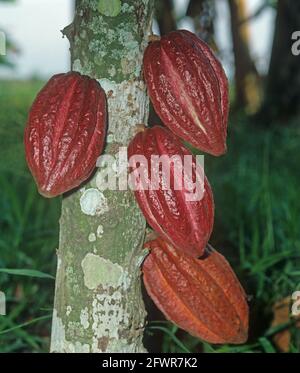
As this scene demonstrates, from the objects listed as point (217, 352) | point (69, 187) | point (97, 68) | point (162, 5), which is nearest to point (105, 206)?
point (69, 187)

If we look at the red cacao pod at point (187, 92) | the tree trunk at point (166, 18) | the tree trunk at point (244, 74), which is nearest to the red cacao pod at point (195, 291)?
the red cacao pod at point (187, 92)

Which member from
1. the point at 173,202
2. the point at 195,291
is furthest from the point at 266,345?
the point at 173,202

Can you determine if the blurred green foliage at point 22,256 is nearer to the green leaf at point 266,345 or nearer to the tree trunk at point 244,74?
the green leaf at point 266,345

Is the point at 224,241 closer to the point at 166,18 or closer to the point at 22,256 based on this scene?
the point at 22,256

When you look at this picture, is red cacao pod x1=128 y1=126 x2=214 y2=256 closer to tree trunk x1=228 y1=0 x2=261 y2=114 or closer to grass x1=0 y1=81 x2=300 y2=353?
grass x1=0 y1=81 x2=300 y2=353

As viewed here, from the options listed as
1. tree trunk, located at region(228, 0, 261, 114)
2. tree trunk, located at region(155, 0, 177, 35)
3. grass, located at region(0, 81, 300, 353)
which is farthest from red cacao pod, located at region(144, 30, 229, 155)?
tree trunk, located at region(228, 0, 261, 114)
